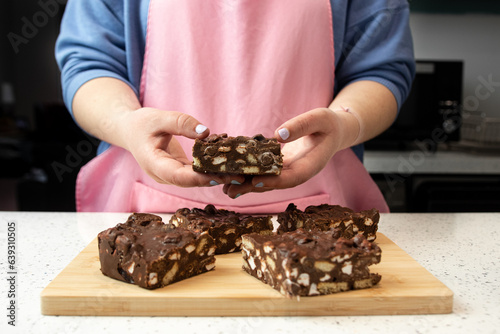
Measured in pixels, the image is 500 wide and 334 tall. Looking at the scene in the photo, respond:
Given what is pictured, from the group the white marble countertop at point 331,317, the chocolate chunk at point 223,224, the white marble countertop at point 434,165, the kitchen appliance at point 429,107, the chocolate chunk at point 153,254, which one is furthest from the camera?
the kitchen appliance at point 429,107

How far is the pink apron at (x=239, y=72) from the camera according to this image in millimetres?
1534

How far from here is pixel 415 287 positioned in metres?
0.92

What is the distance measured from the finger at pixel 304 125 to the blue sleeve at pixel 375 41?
415 mm

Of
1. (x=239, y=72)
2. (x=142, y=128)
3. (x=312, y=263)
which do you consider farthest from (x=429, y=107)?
(x=312, y=263)

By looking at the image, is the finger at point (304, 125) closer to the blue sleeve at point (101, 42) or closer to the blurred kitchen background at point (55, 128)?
the blue sleeve at point (101, 42)

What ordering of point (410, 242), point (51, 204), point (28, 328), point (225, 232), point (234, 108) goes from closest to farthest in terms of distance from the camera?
point (28, 328)
point (225, 232)
point (410, 242)
point (234, 108)
point (51, 204)

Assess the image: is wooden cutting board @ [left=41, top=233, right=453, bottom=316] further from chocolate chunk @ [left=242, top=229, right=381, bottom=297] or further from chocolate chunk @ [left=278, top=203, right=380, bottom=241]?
chocolate chunk @ [left=278, top=203, right=380, bottom=241]

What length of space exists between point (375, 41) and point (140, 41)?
0.74 meters

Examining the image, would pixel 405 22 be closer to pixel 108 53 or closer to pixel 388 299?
pixel 108 53

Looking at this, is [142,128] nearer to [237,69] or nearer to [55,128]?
[237,69]

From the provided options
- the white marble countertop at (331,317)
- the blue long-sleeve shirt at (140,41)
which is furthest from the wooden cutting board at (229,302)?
the blue long-sleeve shirt at (140,41)

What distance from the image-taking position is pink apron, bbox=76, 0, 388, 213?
1534mm

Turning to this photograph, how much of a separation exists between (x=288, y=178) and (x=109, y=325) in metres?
0.55

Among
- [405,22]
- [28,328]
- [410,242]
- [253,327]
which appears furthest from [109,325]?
[405,22]
